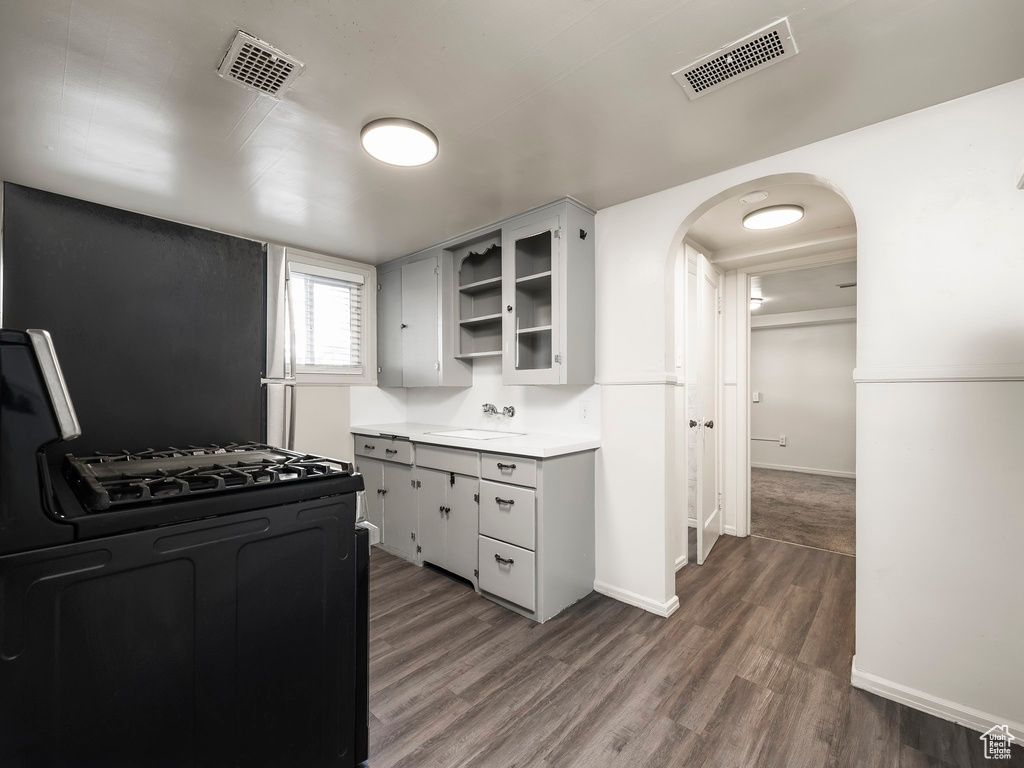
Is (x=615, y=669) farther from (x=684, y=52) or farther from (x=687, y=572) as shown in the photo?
(x=684, y=52)

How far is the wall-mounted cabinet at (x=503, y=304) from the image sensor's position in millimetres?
2582

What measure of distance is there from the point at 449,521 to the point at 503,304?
4.59ft

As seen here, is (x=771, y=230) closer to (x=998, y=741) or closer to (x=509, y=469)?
(x=509, y=469)

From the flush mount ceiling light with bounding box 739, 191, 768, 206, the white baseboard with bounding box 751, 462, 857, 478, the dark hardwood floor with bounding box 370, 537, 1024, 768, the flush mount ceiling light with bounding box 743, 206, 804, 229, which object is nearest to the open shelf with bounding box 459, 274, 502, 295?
the flush mount ceiling light with bounding box 739, 191, 768, 206

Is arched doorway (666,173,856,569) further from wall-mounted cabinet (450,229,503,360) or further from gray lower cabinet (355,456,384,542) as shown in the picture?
gray lower cabinet (355,456,384,542)

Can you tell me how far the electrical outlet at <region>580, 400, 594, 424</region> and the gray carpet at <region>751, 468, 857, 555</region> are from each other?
6.89 feet

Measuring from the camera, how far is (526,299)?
2.91m

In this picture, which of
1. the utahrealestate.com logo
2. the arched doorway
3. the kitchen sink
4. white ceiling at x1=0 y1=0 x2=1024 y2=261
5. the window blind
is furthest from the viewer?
the window blind

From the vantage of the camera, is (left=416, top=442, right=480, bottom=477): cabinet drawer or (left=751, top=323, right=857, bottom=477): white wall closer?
(left=416, top=442, right=480, bottom=477): cabinet drawer

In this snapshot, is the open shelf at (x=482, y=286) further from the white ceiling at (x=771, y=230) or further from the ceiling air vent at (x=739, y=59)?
the ceiling air vent at (x=739, y=59)

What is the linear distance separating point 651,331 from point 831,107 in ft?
3.85

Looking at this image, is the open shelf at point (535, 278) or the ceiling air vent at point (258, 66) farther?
the open shelf at point (535, 278)

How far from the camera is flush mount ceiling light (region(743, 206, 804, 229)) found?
8.77 ft

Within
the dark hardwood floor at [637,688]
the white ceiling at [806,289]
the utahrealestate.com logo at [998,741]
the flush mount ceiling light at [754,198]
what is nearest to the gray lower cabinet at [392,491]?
the dark hardwood floor at [637,688]
